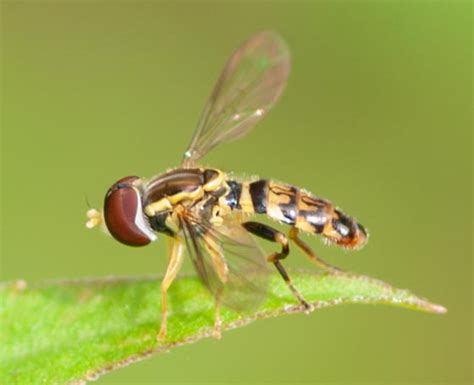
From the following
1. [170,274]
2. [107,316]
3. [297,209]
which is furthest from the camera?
[297,209]

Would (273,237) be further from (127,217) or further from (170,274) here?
(127,217)

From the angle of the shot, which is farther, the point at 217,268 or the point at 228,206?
the point at 228,206

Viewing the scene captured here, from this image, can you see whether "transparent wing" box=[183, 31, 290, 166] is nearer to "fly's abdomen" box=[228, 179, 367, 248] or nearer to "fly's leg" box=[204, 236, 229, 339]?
"fly's abdomen" box=[228, 179, 367, 248]

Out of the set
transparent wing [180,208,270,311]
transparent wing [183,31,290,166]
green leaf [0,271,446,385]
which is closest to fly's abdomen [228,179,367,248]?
transparent wing [180,208,270,311]

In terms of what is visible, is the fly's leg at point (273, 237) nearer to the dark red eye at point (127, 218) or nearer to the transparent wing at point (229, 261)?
the transparent wing at point (229, 261)

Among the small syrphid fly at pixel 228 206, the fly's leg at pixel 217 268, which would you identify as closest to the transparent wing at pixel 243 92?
the small syrphid fly at pixel 228 206

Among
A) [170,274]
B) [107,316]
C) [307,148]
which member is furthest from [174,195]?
[307,148]

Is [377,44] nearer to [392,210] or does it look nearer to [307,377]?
[392,210]

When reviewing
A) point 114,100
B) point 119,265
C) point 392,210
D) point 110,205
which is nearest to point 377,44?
point 392,210
